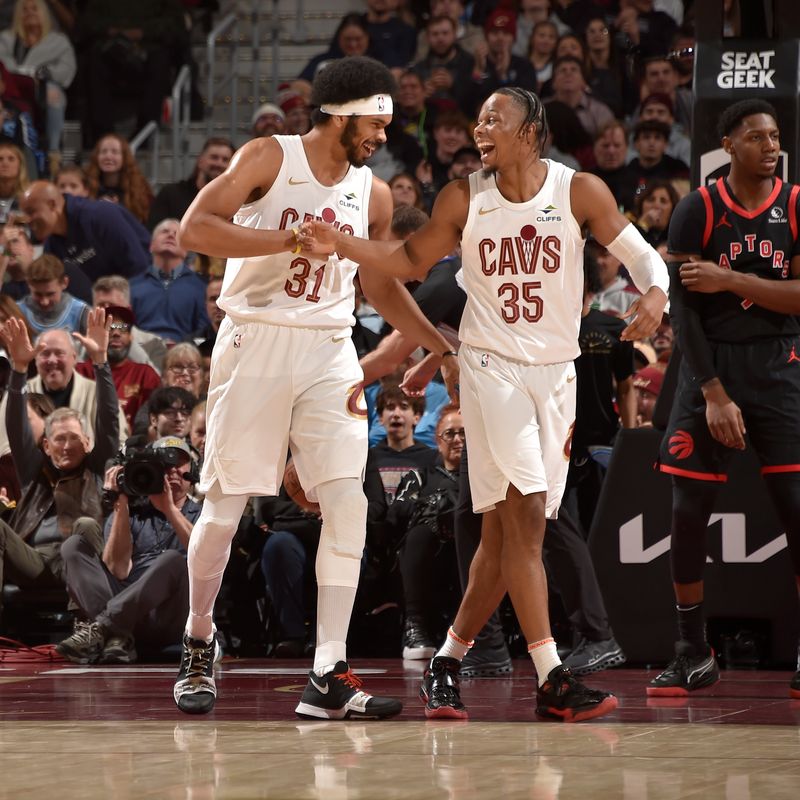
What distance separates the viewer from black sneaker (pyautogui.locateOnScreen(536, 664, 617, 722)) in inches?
189

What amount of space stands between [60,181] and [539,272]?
309 inches

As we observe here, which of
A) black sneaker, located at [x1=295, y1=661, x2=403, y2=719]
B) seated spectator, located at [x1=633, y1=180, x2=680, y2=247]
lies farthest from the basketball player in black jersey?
seated spectator, located at [x1=633, y1=180, x2=680, y2=247]

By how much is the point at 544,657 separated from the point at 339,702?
68 centimetres

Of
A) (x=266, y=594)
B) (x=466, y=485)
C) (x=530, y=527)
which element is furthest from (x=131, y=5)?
(x=530, y=527)

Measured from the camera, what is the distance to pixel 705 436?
221 inches

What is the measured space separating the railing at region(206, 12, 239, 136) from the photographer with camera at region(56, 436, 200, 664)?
280 inches

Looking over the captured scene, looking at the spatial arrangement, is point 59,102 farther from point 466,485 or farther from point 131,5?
point 466,485

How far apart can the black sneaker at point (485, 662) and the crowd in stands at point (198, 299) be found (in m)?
1.07

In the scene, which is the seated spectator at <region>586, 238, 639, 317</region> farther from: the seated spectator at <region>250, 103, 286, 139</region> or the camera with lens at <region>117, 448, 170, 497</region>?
the seated spectator at <region>250, 103, 286, 139</region>

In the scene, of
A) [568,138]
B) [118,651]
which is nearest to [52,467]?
[118,651]

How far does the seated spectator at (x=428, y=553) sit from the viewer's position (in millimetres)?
7668

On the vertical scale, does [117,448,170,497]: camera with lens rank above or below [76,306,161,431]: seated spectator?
below

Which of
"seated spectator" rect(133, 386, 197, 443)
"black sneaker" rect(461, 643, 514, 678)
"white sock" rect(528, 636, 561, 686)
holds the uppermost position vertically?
"seated spectator" rect(133, 386, 197, 443)

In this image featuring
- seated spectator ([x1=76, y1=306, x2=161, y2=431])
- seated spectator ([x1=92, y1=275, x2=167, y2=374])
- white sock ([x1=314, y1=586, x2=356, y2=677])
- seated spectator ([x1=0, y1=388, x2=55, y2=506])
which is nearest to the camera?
white sock ([x1=314, y1=586, x2=356, y2=677])
